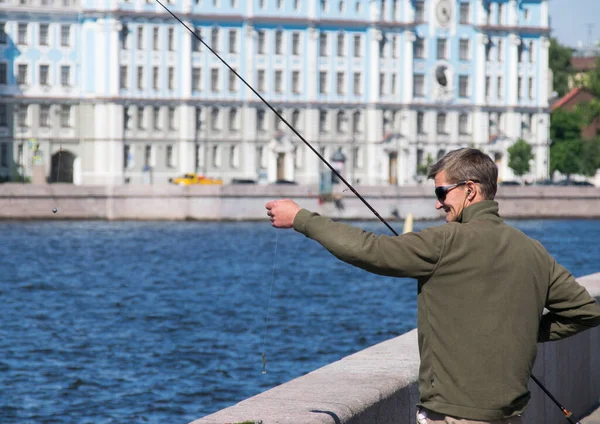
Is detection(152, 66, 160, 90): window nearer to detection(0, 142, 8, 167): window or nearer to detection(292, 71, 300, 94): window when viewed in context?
detection(292, 71, 300, 94): window

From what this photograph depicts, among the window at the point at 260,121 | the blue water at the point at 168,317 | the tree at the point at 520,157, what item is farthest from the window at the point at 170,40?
the blue water at the point at 168,317

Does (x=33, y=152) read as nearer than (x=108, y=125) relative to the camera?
Yes

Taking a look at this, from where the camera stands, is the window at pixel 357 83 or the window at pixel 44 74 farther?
the window at pixel 357 83

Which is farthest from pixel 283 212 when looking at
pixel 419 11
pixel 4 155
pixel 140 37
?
pixel 419 11

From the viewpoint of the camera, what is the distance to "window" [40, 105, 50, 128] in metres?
71.9

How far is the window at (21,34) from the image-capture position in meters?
70.8

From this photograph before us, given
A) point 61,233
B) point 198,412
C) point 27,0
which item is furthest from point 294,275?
point 27,0

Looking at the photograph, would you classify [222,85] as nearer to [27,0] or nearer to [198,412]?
[27,0]

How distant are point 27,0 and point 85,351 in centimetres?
5145

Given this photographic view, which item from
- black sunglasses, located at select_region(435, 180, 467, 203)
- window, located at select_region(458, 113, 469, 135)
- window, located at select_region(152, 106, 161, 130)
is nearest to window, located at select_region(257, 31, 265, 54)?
window, located at select_region(152, 106, 161, 130)

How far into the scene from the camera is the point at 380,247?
357 cm

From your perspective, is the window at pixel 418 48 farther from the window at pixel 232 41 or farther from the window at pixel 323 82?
the window at pixel 232 41

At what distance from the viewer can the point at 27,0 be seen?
232ft

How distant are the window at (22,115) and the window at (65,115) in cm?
228
